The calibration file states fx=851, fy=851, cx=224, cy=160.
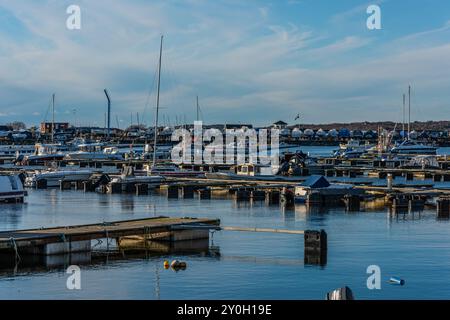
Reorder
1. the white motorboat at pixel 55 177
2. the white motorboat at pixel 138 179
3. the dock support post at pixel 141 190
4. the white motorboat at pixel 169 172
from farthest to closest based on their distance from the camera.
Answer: the white motorboat at pixel 169 172 → the white motorboat at pixel 55 177 → the white motorboat at pixel 138 179 → the dock support post at pixel 141 190

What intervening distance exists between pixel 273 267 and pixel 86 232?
7.92 meters

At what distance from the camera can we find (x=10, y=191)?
6569 centimetres

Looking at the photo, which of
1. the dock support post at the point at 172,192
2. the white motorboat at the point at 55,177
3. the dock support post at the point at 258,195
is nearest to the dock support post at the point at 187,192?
the dock support post at the point at 172,192

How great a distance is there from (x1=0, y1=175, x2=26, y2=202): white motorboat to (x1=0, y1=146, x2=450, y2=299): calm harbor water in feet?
34.3

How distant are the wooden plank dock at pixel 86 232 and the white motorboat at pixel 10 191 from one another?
2801cm

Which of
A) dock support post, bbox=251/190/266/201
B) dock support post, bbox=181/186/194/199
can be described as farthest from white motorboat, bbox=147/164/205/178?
dock support post, bbox=251/190/266/201

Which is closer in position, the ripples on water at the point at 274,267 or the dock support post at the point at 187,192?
the ripples on water at the point at 274,267

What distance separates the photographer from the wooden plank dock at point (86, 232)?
111 ft

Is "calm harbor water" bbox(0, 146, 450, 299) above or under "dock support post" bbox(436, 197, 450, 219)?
under

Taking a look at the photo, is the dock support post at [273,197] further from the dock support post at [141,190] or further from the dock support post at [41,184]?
the dock support post at [41,184]

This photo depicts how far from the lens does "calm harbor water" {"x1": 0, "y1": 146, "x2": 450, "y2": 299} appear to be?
29094 millimetres

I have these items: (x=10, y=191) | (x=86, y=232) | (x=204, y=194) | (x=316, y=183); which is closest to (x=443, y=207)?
(x=316, y=183)

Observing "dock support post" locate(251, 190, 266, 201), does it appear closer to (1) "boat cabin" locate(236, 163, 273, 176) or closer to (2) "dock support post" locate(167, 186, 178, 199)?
(2) "dock support post" locate(167, 186, 178, 199)
